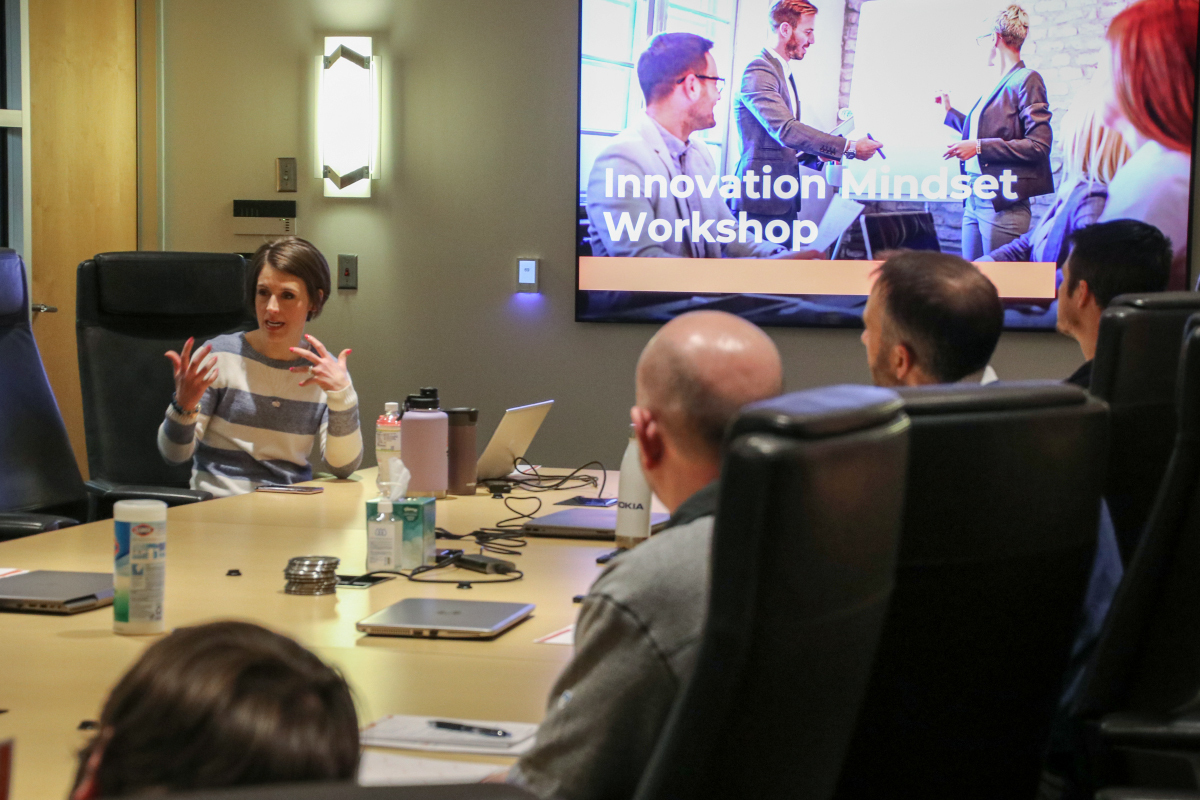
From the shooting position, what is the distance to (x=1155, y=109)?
3.93m

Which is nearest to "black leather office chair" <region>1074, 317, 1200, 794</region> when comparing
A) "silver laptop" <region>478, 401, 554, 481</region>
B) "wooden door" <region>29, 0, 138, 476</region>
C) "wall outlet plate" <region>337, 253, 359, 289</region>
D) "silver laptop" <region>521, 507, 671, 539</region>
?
"silver laptop" <region>521, 507, 671, 539</region>

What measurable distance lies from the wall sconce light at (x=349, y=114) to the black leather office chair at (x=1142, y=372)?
11.1 ft

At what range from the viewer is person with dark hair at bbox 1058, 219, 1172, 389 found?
8.95 feet

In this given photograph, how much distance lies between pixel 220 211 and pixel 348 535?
270 centimetres

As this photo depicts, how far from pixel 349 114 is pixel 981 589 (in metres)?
3.87

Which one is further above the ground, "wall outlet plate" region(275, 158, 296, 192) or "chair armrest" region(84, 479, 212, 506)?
"wall outlet plate" region(275, 158, 296, 192)

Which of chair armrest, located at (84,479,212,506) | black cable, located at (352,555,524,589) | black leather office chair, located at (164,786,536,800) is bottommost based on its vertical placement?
chair armrest, located at (84,479,212,506)

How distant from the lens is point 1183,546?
54.1 inches

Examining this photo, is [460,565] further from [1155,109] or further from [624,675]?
[1155,109]

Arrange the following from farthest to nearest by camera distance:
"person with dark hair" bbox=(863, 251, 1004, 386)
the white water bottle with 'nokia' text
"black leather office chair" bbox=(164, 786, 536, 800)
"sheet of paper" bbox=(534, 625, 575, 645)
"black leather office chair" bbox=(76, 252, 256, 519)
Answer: "black leather office chair" bbox=(76, 252, 256, 519) < the white water bottle with 'nokia' text < "person with dark hair" bbox=(863, 251, 1004, 386) < "sheet of paper" bbox=(534, 625, 575, 645) < "black leather office chair" bbox=(164, 786, 536, 800)

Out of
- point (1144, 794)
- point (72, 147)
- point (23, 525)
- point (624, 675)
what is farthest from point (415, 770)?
point (72, 147)

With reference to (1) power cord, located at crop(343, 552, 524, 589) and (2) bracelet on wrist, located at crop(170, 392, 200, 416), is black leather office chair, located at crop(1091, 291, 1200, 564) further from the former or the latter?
(2) bracelet on wrist, located at crop(170, 392, 200, 416)

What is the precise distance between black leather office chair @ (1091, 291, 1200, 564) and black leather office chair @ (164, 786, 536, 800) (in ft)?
4.11

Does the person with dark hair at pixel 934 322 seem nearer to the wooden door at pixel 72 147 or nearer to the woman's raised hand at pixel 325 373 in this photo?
the woman's raised hand at pixel 325 373
